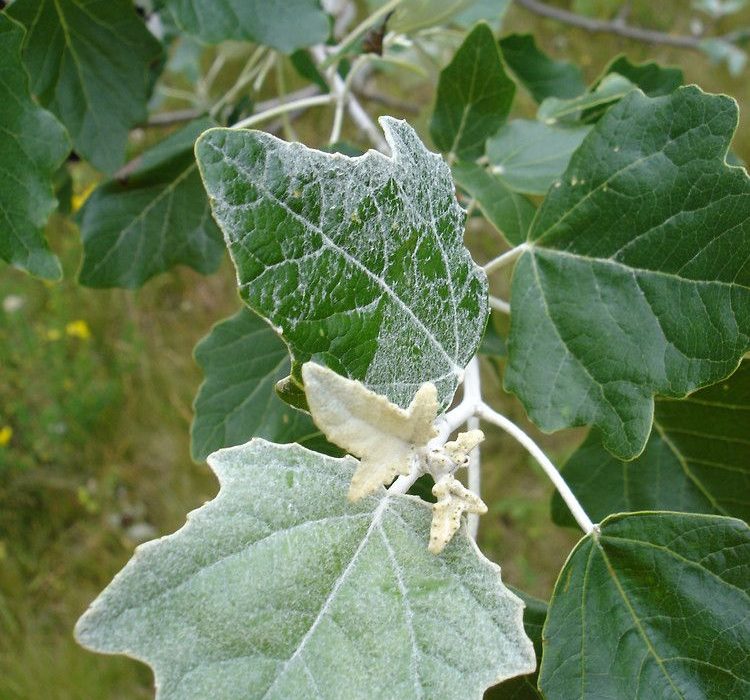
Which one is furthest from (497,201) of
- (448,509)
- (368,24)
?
(448,509)

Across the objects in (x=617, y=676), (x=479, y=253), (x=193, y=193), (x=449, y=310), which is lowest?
(x=479, y=253)

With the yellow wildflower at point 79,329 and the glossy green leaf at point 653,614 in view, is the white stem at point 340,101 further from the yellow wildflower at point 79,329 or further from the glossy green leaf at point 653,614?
the yellow wildflower at point 79,329

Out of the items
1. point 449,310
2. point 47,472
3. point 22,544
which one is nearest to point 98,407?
point 47,472

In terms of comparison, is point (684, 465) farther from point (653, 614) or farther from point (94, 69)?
point (94, 69)

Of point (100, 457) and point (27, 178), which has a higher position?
point (27, 178)

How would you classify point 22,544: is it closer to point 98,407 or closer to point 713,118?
point 98,407

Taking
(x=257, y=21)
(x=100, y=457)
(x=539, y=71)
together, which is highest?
(x=257, y=21)

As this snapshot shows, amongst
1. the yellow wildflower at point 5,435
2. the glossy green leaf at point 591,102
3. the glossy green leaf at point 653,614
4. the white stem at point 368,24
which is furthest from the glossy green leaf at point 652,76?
the yellow wildflower at point 5,435
